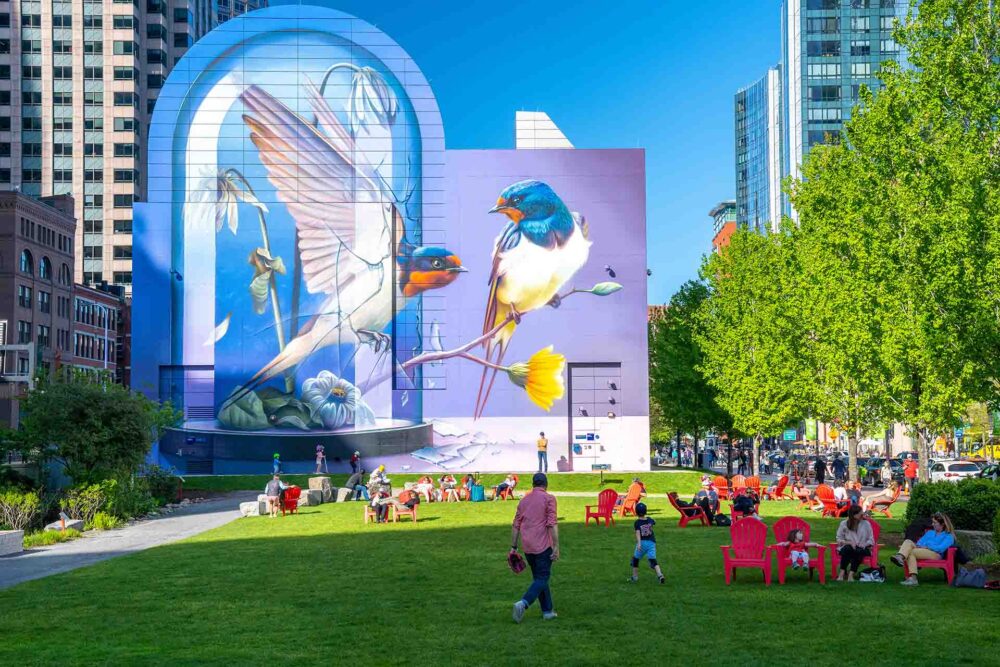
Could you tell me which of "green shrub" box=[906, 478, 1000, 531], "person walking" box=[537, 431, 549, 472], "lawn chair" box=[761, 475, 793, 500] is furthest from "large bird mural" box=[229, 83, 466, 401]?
"green shrub" box=[906, 478, 1000, 531]

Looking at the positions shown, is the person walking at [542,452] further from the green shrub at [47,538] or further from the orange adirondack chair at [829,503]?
the green shrub at [47,538]

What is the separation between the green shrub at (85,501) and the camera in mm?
34969

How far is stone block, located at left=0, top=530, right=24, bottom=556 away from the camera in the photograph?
26797 mm

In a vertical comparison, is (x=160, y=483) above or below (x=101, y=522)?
above

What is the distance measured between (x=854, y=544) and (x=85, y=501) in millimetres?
24247

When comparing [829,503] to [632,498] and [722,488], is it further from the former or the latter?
[722,488]

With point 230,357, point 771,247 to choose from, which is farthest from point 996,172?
point 230,357

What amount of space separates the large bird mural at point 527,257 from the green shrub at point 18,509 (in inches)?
1403

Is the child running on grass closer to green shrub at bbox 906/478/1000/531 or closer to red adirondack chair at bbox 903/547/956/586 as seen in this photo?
red adirondack chair at bbox 903/547/956/586

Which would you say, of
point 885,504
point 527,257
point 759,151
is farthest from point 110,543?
point 759,151

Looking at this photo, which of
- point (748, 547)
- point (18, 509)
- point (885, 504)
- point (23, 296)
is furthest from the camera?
point (23, 296)

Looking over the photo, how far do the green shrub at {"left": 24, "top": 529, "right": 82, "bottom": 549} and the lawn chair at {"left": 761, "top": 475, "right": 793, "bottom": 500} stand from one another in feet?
84.6

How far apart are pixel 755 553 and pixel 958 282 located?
9450 millimetres

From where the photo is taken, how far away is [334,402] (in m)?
67.2
